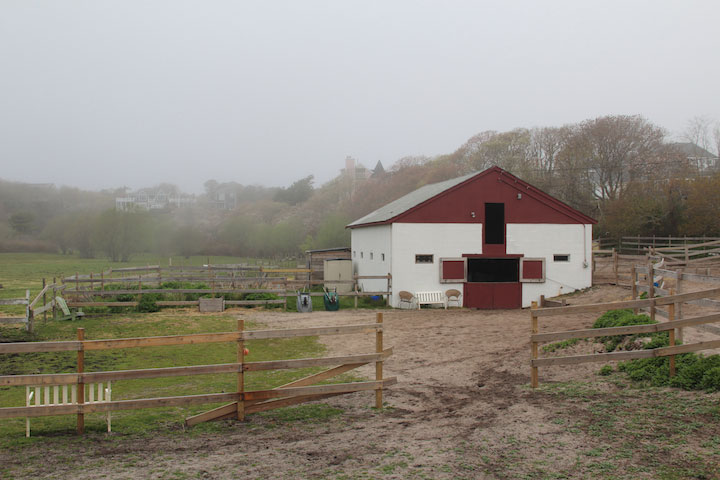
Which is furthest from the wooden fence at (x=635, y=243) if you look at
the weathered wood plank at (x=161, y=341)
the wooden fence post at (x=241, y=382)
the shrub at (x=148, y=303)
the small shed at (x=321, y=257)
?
the weathered wood plank at (x=161, y=341)

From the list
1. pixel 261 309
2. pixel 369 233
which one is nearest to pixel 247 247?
pixel 369 233

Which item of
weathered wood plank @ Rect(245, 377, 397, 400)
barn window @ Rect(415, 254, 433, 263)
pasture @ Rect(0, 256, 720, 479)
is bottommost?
pasture @ Rect(0, 256, 720, 479)

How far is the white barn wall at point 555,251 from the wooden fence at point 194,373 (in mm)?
17202

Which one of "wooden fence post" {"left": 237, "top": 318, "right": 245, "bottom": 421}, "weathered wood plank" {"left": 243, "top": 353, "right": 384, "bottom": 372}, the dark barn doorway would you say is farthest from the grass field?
the dark barn doorway

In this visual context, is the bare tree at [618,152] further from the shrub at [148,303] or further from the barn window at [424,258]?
the shrub at [148,303]

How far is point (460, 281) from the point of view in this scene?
23.9 metres

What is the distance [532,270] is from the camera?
965 inches

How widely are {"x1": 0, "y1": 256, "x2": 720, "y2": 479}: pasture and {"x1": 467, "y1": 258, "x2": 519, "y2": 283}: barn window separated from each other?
570 inches

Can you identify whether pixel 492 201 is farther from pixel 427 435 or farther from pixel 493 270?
pixel 427 435

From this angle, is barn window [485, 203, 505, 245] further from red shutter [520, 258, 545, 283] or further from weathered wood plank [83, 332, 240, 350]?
weathered wood plank [83, 332, 240, 350]

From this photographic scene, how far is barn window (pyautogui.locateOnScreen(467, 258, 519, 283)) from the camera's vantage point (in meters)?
25.2

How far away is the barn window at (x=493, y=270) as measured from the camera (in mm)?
25188

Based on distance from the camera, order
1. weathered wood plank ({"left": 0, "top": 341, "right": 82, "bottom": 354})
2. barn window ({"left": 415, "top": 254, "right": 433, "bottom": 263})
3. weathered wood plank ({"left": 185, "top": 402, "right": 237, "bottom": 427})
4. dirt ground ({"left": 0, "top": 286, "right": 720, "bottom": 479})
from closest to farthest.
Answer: dirt ground ({"left": 0, "top": 286, "right": 720, "bottom": 479}), weathered wood plank ({"left": 0, "top": 341, "right": 82, "bottom": 354}), weathered wood plank ({"left": 185, "top": 402, "right": 237, "bottom": 427}), barn window ({"left": 415, "top": 254, "right": 433, "bottom": 263})

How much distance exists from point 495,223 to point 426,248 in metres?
3.46
